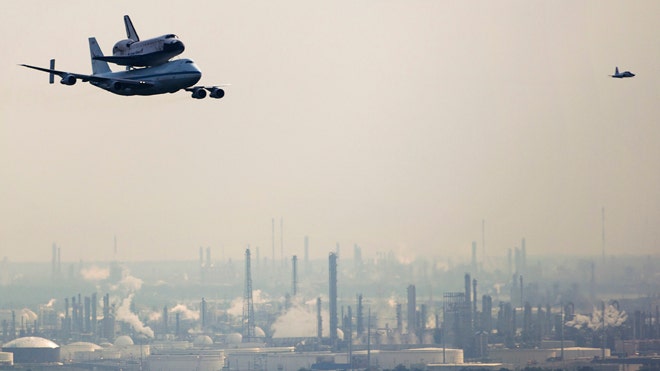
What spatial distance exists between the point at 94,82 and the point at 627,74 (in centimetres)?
7307

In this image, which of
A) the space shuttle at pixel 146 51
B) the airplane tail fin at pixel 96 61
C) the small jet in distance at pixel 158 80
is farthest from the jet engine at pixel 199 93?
the airplane tail fin at pixel 96 61

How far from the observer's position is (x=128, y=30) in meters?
127

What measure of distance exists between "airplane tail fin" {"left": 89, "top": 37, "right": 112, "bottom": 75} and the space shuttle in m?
11.2

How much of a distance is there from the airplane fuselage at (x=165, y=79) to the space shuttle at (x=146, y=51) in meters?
0.70

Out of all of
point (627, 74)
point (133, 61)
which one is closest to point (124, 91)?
point (133, 61)

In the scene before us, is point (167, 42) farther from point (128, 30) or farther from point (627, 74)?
point (627, 74)

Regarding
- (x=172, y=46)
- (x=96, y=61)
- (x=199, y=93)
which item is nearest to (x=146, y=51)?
(x=172, y=46)

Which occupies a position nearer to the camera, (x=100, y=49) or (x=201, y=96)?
(x=201, y=96)

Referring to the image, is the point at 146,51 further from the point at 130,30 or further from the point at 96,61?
the point at 96,61

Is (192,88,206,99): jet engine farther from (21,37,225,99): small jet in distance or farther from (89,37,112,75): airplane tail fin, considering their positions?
(89,37,112,75): airplane tail fin

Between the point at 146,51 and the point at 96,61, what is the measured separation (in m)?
14.9

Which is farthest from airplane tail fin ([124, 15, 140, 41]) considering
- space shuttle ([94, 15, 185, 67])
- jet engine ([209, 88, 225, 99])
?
jet engine ([209, 88, 225, 99])

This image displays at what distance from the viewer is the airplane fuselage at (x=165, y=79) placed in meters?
121

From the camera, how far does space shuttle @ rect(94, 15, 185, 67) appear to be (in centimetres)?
12188
